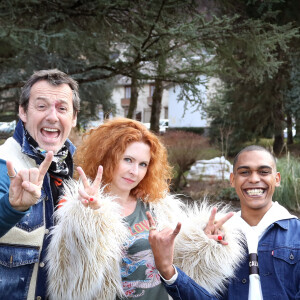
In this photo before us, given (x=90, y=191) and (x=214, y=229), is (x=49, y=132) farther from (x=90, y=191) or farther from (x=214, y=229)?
(x=214, y=229)

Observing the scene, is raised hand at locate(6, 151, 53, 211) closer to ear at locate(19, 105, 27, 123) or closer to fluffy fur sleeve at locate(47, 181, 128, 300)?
fluffy fur sleeve at locate(47, 181, 128, 300)

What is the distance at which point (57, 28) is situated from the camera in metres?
8.01

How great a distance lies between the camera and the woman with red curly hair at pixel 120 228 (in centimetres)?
194

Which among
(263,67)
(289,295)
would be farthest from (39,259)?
(263,67)

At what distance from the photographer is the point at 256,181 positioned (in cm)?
226

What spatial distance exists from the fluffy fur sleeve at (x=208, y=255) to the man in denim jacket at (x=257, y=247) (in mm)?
53

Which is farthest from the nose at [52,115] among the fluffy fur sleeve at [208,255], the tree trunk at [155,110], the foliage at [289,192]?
the tree trunk at [155,110]

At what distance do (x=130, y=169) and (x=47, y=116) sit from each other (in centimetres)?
60

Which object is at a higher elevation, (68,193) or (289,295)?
(68,193)

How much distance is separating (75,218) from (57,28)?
695 cm

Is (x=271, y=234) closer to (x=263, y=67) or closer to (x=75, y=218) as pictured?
(x=75, y=218)

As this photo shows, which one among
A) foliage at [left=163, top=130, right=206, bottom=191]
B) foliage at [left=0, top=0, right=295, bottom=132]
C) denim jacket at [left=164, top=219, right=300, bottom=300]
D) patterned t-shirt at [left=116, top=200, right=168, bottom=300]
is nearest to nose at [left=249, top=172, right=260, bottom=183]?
denim jacket at [left=164, top=219, right=300, bottom=300]

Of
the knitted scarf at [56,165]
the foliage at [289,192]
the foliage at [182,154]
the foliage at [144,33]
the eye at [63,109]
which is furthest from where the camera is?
the foliage at [182,154]

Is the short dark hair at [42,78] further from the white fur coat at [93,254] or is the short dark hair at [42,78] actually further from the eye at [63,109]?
the white fur coat at [93,254]
